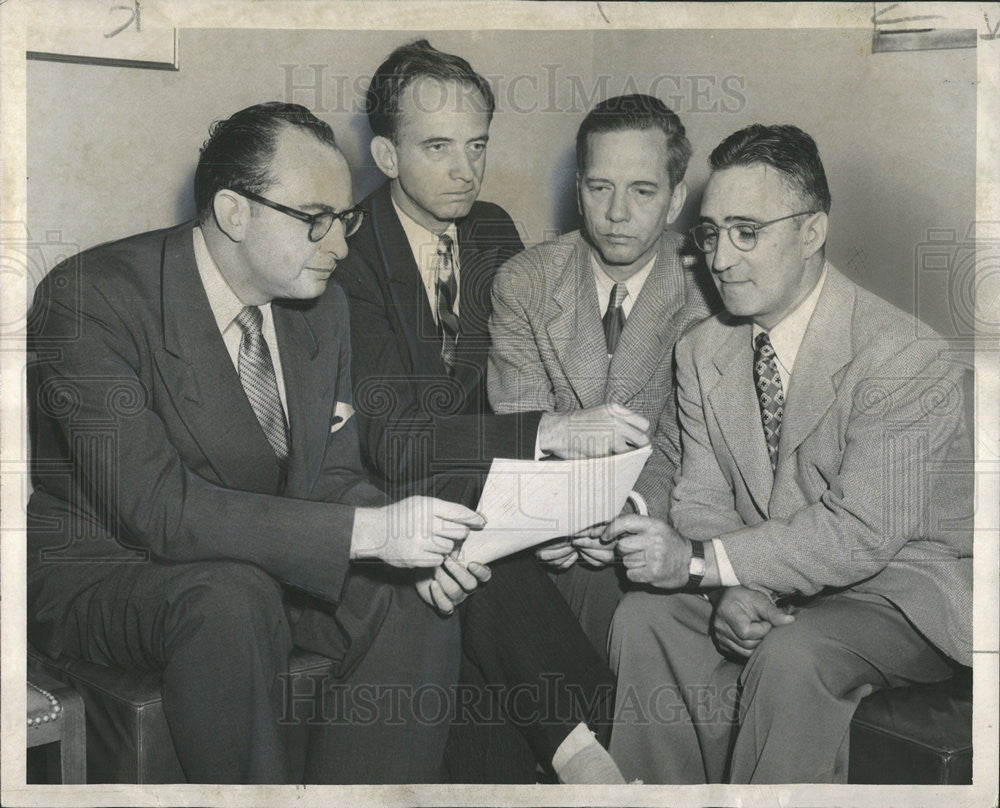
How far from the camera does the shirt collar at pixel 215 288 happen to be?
2.92m

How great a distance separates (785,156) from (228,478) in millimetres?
1845

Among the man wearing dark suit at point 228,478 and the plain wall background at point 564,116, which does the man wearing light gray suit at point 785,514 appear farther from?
the man wearing dark suit at point 228,478

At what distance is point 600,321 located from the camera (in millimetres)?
3078

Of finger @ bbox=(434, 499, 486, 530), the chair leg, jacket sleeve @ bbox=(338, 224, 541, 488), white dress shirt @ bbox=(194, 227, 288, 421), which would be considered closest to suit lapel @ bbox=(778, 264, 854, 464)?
jacket sleeve @ bbox=(338, 224, 541, 488)

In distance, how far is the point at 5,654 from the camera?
3043 mm

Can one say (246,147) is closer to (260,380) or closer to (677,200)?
(260,380)

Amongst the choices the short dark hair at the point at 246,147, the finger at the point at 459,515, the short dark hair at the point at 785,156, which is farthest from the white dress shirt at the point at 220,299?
the short dark hair at the point at 785,156

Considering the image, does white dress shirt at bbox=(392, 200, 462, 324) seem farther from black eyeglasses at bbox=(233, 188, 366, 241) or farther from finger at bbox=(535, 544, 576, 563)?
finger at bbox=(535, 544, 576, 563)

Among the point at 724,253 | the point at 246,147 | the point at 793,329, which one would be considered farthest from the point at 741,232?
the point at 246,147

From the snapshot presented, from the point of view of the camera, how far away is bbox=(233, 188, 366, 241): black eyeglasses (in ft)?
9.52

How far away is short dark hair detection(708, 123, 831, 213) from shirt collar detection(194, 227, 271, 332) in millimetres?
1445

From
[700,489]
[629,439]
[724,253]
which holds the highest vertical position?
[724,253]

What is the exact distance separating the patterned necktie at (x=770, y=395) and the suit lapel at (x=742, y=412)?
18 millimetres

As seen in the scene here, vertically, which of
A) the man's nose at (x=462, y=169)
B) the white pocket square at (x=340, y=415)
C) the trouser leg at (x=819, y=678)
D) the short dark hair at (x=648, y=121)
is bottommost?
the trouser leg at (x=819, y=678)
